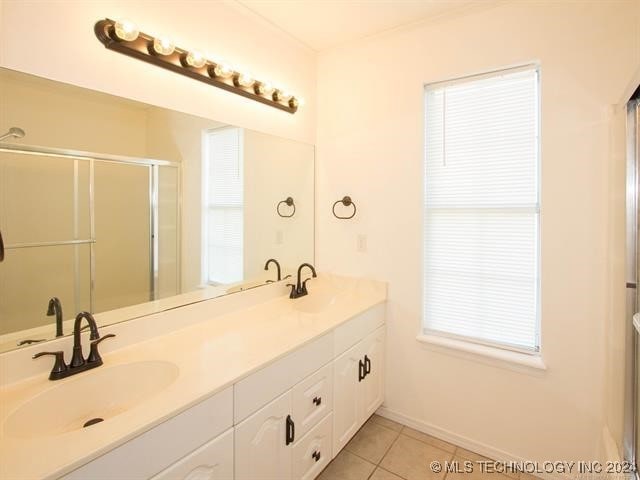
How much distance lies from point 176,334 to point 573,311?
1978 mm

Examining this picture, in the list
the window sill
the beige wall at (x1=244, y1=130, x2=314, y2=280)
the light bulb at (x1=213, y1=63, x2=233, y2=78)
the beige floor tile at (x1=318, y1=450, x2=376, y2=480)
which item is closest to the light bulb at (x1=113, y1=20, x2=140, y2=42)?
the light bulb at (x1=213, y1=63, x2=233, y2=78)

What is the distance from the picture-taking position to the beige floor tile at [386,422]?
2214 millimetres

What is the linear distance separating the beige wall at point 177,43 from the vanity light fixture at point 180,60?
37mm

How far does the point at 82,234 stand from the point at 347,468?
180 cm

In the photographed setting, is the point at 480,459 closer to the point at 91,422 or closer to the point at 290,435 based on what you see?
the point at 290,435

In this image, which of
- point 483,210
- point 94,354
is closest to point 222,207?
point 94,354

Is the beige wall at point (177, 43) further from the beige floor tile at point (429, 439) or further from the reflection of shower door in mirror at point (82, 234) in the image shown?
the beige floor tile at point (429, 439)

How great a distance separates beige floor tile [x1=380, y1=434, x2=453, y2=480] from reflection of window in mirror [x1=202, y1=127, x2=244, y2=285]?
A: 4.56 ft

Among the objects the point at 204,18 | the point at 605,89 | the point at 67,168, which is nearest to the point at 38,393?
the point at 67,168

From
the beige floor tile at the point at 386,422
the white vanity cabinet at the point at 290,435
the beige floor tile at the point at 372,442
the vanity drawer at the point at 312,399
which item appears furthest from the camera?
the beige floor tile at the point at 386,422

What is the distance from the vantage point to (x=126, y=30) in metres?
1.35

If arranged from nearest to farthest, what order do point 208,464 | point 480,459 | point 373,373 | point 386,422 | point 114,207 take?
point 208,464 < point 114,207 < point 480,459 < point 373,373 < point 386,422

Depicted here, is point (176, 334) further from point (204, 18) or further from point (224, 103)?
point (204, 18)

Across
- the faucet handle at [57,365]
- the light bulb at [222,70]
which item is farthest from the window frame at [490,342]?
the faucet handle at [57,365]
